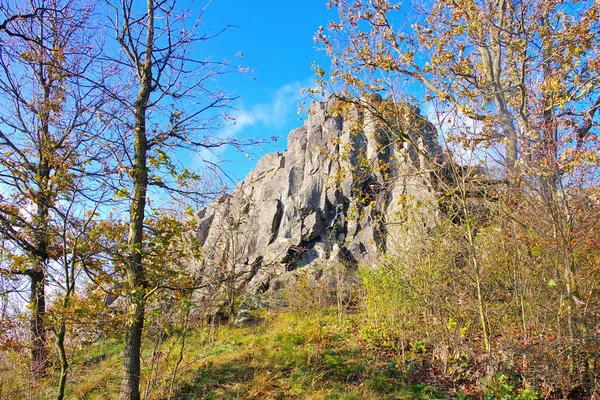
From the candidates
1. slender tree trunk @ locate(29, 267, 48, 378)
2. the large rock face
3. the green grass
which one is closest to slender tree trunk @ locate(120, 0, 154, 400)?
the green grass

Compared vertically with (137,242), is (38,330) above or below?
below

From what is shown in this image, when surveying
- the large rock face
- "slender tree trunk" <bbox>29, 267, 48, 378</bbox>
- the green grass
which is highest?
the large rock face

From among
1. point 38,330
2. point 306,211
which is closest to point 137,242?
point 38,330

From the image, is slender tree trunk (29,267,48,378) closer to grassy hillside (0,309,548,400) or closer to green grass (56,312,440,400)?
grassy hillside (0,309,548,400)

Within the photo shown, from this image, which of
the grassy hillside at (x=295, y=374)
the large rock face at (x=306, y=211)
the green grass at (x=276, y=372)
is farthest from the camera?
the large rock face at (x=306, y=211)

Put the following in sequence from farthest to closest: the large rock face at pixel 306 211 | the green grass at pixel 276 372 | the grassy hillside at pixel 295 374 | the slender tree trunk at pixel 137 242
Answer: the large rock face at pixel 306 211 → the green grass at pixel 276 372 → the grassy hillside at pixel 295 374 → the slender tree trunk at pixel 137 242

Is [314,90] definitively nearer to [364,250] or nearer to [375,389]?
[375,389]

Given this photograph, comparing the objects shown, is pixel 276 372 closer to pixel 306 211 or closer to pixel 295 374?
pixel 295 374

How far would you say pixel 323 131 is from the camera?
912 inches

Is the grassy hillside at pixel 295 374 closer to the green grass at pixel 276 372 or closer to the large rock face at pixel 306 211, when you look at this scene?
the green grass at pixel 276 372

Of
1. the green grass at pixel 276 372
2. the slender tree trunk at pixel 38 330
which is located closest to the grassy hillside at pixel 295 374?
the green grass at pixel 276 372

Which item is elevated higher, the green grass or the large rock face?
the large rock face

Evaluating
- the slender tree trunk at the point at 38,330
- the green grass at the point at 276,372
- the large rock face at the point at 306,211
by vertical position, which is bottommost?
the green grass at the point at 276,372

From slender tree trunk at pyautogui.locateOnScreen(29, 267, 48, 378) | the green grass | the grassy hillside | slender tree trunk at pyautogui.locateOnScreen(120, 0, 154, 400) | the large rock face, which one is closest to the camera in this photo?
slender tree trunk at pyautogui.locateOnScreen(120, 0, 154, 400)
